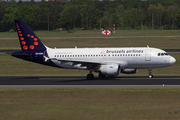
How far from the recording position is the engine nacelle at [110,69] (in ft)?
129

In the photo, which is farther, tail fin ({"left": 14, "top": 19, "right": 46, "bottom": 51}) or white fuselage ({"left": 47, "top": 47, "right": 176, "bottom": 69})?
tail fin ({"left": 14, "top": 19, "right": 46, "bottom": 51})

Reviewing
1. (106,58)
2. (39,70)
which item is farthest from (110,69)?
(39,70)

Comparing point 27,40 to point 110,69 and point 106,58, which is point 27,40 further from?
point 110,69

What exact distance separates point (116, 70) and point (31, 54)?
1306 centimetres

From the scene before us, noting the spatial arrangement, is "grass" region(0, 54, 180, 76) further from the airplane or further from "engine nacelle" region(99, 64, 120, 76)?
"engine nacelle" region(99, 64, 120, 76)

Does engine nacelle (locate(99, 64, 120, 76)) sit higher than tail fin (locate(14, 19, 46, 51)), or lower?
lower

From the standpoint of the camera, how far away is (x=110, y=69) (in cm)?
3938
